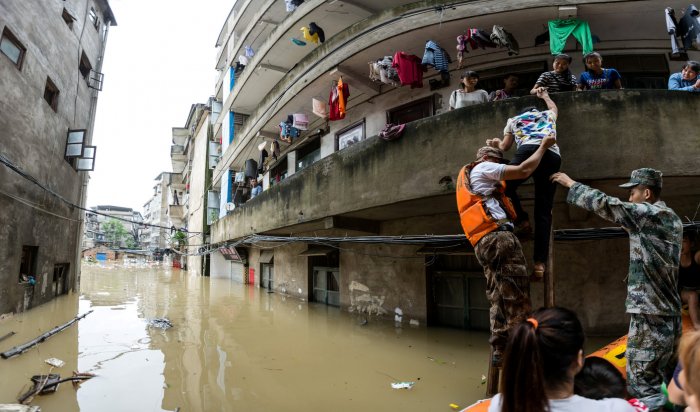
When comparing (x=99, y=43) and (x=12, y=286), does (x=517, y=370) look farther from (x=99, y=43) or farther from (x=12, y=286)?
(x=99, y=43)

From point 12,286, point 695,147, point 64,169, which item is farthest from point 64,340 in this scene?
point 695,147

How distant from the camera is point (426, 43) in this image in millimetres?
7812

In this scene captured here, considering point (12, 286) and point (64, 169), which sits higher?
point (64, 169)

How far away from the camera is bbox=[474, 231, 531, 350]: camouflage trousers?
291 cm

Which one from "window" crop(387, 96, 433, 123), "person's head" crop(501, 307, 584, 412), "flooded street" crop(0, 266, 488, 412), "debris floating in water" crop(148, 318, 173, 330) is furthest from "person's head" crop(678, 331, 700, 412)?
"debris floating in water" crop(148, 318, 173, 330)

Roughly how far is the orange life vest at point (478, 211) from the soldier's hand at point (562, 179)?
1.33 ft

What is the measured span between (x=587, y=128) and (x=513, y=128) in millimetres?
2034

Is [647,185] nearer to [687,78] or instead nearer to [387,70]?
[687,78]

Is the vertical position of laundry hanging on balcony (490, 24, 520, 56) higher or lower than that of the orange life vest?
higher

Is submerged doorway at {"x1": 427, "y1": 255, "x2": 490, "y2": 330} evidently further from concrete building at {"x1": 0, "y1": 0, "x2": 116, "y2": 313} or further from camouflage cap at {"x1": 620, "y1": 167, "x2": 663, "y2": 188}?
concrete building at {"x1": 0, "y1": 0, "x2": 116, "y2": 313}

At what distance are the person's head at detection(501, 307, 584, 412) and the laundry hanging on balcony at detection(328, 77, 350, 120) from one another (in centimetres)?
794

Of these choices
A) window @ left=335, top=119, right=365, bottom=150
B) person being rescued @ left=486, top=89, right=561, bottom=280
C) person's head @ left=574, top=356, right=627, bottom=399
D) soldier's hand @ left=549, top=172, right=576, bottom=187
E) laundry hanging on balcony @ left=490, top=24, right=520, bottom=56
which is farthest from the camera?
window @ left=335, top=119, right=365, bottom=150

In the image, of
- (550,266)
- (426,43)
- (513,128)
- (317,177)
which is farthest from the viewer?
(317,177)

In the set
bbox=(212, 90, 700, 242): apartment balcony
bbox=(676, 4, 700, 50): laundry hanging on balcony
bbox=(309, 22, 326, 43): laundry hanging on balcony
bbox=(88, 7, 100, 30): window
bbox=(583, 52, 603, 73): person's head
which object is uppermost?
bbox=(88, 7, 100, 30): window
